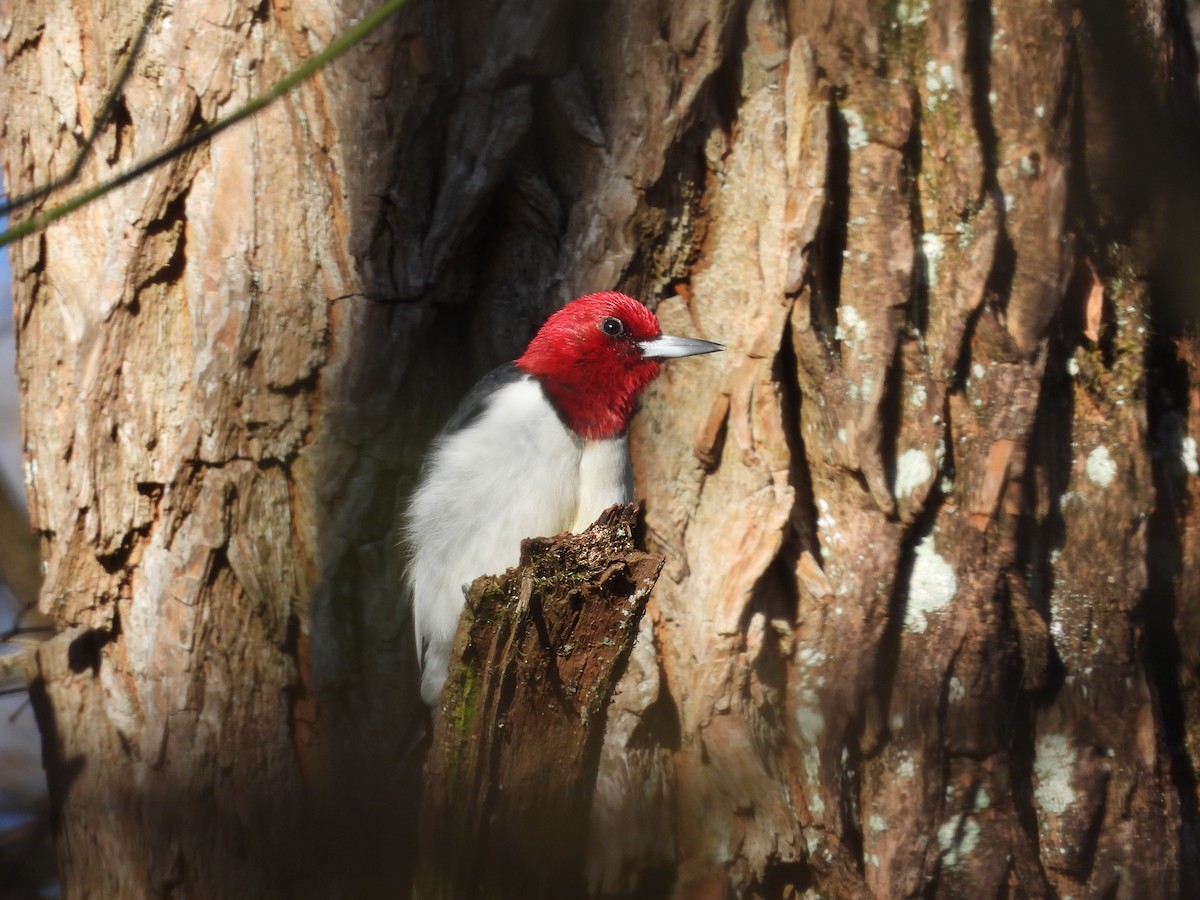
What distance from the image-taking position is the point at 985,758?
276 cm

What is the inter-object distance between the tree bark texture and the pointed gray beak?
11 centimetres

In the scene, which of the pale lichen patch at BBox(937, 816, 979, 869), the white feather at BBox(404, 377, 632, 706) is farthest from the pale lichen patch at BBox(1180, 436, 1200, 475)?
the white feather at BBox(404, 377, 632, 706)

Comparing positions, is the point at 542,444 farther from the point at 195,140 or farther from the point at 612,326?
the point at 195,140

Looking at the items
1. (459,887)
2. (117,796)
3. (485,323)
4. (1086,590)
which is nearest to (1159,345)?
(1086,590)

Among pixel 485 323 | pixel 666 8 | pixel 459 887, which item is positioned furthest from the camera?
pixel 485 323

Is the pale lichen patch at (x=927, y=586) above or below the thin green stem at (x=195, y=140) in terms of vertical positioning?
below

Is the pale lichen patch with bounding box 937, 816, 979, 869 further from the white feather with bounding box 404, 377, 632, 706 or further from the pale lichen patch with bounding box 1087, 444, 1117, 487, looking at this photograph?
the white feather with bounding box 404, 377, 632, 706

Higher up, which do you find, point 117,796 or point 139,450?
point 139,450

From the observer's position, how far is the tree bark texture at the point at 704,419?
2770mm

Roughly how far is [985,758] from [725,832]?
26.6 inches

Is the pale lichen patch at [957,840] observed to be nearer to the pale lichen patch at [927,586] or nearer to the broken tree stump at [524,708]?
the pale lichen patch at [927,586]

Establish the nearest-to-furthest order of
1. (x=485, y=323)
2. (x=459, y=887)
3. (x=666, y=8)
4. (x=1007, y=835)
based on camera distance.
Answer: (x=459, y=887) < (x=1007, y=835) < (x=666, y=8) < (x=485, y=323)

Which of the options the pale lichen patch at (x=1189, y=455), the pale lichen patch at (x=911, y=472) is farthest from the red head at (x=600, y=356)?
the pale lichen patch at (x=1189, y=455)

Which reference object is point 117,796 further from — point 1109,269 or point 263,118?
point 1109,269
